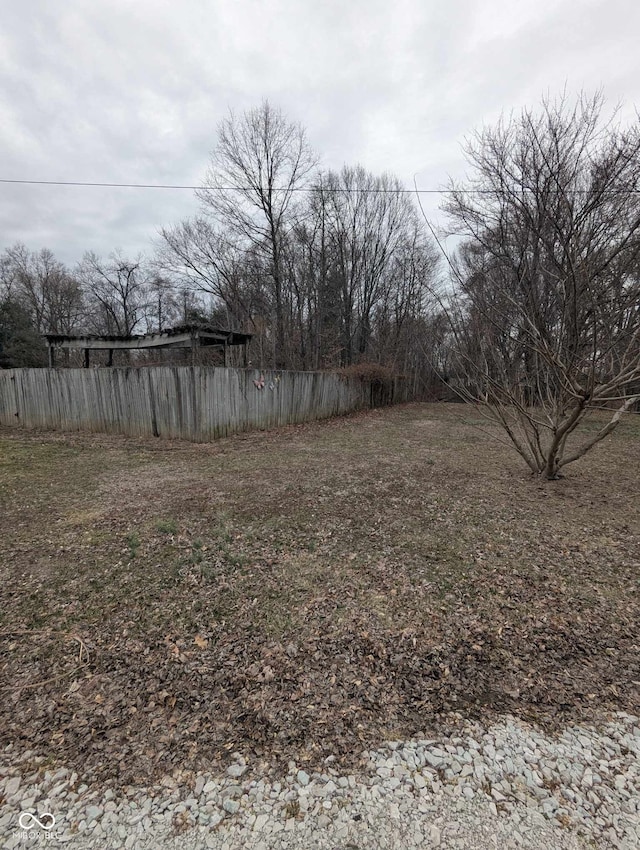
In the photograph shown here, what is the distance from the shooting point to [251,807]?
1.21 meters

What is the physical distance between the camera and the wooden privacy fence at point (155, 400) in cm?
796

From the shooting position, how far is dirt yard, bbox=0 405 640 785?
60.4 inches

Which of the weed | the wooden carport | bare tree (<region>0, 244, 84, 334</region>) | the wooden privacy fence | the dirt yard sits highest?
bare tree (<region>0, 244, 84, 334</region>)

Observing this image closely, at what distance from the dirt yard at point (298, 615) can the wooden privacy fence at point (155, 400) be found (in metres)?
3.51

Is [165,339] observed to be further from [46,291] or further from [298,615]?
[46,291]

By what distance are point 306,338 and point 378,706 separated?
17644mm

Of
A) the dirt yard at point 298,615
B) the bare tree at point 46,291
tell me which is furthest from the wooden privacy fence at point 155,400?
the bare tree at point 46,291

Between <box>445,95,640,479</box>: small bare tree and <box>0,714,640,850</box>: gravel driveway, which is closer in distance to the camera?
<box>0,714,640,850</box>: gravel driveway

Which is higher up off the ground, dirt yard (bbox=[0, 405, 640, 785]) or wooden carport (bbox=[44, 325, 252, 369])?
wooden carport (bbox=[44, 325, 252, 369])

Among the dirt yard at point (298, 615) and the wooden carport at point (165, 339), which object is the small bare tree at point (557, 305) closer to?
the dirt yard at point (298, 615)

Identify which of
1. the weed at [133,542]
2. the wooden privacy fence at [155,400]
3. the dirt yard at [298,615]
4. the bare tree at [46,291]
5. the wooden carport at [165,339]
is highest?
the bare tree at [46,291]

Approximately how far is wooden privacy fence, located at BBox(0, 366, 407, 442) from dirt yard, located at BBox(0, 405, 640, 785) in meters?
3.51

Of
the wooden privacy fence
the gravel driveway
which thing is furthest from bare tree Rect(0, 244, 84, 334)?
the gravel driveway

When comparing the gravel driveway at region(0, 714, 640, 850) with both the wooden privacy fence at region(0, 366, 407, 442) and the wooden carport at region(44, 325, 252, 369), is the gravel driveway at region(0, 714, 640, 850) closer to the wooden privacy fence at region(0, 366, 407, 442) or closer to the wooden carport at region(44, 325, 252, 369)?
the wooden privacy fence at region(0, 366, 407, 442)
